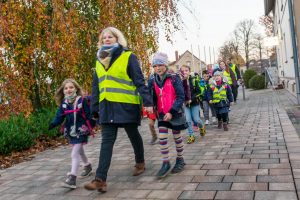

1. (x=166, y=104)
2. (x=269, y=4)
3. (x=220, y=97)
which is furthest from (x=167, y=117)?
(x=269, y=4)

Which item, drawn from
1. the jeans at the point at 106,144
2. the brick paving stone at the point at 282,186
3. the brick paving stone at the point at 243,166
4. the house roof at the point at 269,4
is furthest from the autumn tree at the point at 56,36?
the house roof at the point at 269,4

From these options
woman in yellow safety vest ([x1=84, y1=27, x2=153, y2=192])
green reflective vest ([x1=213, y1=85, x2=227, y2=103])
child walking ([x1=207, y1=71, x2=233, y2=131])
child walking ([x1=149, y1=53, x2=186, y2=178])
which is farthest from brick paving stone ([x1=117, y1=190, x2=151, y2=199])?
green reflective vest ([x1=213, y1=85, x2=227, y2=103])

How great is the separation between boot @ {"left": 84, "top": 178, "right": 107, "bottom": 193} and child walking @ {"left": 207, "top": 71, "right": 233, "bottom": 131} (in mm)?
4520

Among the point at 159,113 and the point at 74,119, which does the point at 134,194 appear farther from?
the point at 74,119

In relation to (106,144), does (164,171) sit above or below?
below

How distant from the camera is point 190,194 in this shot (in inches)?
152

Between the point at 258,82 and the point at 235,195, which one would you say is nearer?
the point at 235,195

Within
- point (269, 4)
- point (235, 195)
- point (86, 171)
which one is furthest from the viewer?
point (269, 4)

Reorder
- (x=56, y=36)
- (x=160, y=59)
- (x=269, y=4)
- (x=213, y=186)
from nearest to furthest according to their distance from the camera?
(x=213, y=186) < (x=160, y=59) < (x=56, y=36) < (x=269, y=4)

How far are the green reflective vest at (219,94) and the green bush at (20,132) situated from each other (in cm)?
386

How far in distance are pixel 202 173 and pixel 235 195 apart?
0.99 m

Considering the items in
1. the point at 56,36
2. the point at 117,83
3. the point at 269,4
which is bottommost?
the point at 117,83

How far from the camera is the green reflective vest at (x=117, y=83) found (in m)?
4.40

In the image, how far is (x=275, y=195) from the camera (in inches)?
141
